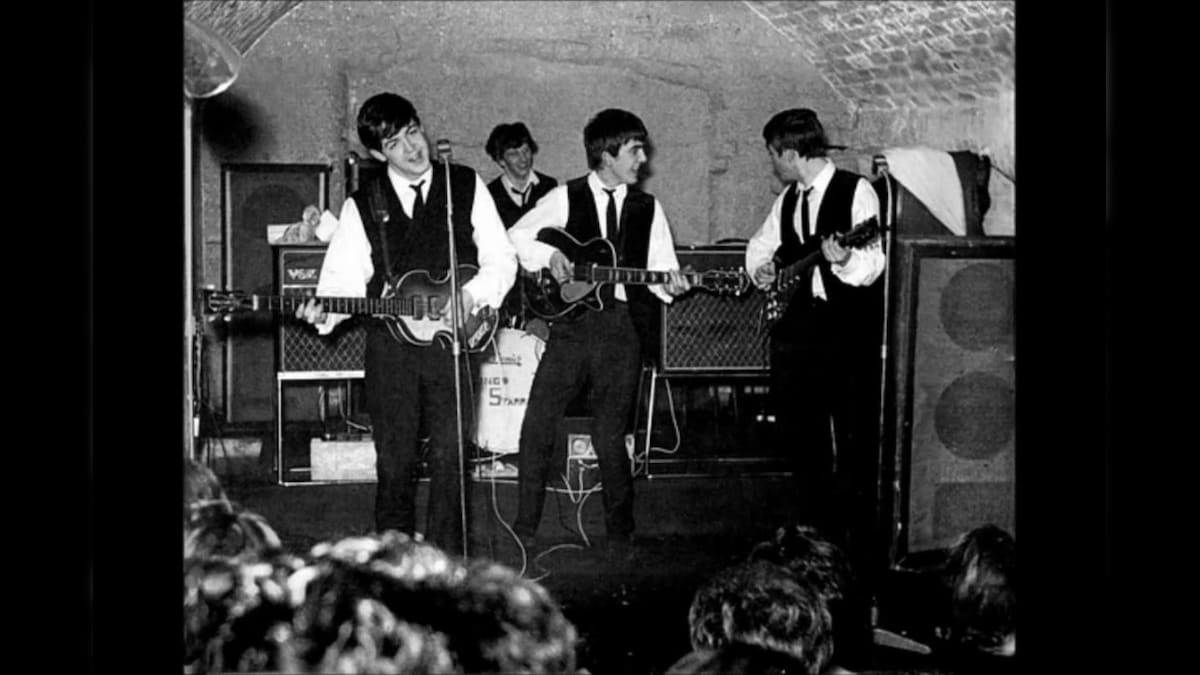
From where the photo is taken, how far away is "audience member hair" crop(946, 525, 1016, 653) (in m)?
4.11

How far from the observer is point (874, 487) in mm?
4191

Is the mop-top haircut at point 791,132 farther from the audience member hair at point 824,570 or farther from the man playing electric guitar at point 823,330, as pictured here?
the audience member hair at point 824,570

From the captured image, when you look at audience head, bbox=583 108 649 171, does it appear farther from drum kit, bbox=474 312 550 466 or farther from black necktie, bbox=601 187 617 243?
drum kit, bbox=474 312 550 466

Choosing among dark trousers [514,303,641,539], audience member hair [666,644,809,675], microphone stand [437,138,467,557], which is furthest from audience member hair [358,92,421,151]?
audience member hair [666,644,809,675]

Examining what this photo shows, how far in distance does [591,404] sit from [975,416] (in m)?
0.97

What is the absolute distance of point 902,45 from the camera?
4219 mm

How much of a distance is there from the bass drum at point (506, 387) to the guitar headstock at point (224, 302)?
0.58 m

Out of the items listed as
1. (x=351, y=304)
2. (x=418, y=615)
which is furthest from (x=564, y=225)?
(x=418, y=615)
